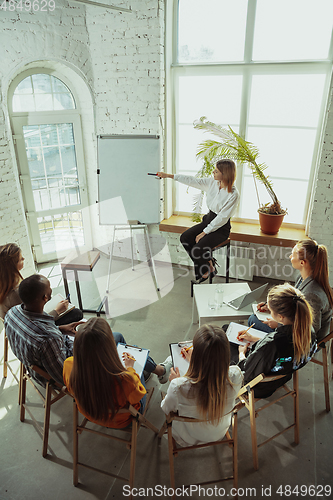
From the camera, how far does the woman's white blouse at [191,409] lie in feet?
6.00

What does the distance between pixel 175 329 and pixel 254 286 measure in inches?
52.6

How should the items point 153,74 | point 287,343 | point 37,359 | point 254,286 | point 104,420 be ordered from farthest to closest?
point 254,286
point 153,74
point 37,359
point 287,343
point 104,420

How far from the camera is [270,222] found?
13.3 ft

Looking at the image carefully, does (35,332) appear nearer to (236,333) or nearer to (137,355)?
(137,355)

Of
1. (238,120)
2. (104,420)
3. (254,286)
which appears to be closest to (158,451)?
(104,420)

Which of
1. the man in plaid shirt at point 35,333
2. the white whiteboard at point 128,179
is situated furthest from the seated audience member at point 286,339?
the white whiteboard at point 128,179

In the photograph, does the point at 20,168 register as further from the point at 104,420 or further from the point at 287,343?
the point at 287,343

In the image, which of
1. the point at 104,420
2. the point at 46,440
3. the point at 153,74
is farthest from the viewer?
the point at 153,74

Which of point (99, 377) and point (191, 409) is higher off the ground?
point (99, 377)

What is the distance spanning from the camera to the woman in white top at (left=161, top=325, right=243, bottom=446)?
174cm

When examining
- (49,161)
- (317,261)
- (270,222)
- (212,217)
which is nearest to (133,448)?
(317,261)

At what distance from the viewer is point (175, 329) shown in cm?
354

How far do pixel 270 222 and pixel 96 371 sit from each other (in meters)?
2.94

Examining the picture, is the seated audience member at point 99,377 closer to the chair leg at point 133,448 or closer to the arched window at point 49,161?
the chair leg at point 133,448
